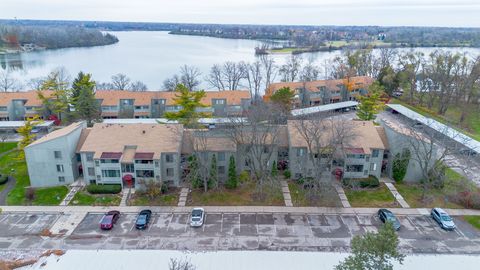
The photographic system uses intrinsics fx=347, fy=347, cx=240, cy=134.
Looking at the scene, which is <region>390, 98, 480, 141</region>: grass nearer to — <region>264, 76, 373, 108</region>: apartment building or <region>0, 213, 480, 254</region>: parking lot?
<region>264, 76, 373, 108</region>: apartment building

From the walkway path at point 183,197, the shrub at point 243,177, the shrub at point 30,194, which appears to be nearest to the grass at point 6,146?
the shrub at point 30,194

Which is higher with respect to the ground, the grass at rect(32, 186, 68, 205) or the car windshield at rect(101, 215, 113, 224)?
the car windshield at rect(101, 215, 113, 224)


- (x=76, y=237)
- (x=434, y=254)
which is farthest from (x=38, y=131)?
(x=434, y=254)

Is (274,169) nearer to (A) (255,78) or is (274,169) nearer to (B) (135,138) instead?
(B) (135,138)

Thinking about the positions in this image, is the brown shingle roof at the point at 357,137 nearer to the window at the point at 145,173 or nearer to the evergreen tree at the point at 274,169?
the evergreen tree at the point at 274,169

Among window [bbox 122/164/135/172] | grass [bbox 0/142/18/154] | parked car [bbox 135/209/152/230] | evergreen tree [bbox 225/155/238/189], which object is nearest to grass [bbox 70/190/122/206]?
window [bbox 122/164/135/172]

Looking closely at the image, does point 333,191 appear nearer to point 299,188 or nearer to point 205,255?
point 299,188
